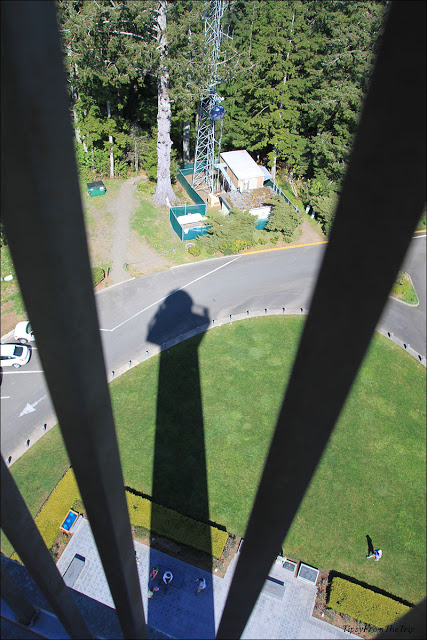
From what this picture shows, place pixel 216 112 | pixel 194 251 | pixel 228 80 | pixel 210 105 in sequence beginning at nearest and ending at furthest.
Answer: pixel 194 251
pixel 216 112
pixel 210 105
pixel 228 80

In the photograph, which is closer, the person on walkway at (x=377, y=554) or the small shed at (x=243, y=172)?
the person on walkway at (x=377, y=554)

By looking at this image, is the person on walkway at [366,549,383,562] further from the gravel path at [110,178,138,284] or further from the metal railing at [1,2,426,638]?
the gravel path at [110,178,138,284]

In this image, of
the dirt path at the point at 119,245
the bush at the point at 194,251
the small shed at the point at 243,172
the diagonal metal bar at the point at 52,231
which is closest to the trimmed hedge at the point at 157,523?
the diagonal metal bar at the point at 52,231

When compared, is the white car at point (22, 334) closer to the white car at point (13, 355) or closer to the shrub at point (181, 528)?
the white car at point (13, 355)

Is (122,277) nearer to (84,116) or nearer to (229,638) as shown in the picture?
(84,116)

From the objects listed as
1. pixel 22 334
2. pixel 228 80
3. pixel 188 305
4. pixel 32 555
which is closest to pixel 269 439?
pixel 188 305

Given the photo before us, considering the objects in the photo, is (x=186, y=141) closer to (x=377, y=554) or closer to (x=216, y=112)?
(x=216, y=112)

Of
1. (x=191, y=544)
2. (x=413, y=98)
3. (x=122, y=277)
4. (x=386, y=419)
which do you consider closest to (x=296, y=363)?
(x=413, y=98)

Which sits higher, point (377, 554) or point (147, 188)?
point (147, 188)
